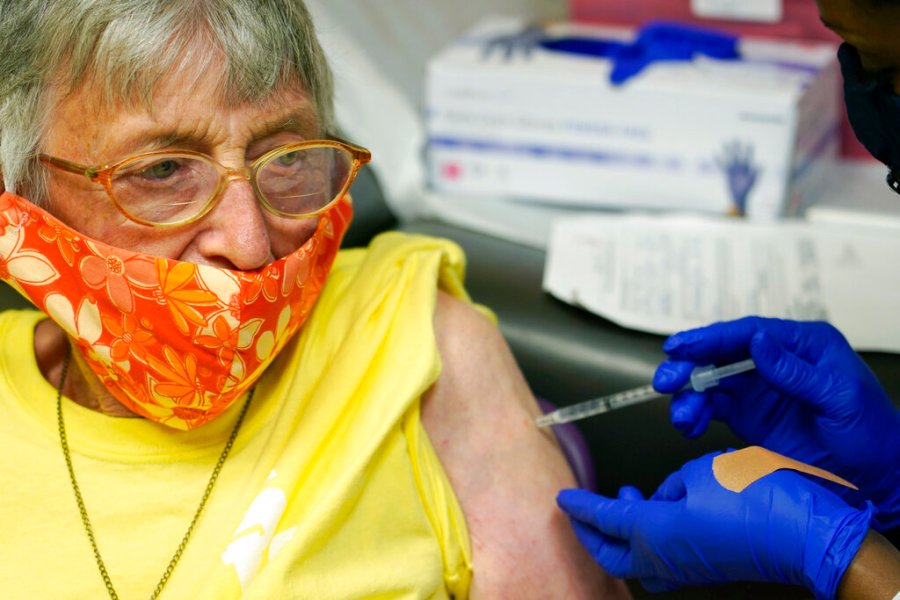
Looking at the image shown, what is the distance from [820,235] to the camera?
7.20 feet

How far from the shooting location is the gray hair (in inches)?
48.5

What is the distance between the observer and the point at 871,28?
112cm

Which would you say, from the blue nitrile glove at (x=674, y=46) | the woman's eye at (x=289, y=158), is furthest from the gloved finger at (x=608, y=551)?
the blue nitrile glove at (x=674, y=46)

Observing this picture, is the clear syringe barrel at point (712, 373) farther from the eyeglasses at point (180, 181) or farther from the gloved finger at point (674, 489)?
the eyeglasses at point (180, 181)

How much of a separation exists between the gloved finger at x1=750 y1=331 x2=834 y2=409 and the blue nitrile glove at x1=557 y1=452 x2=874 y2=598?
15cm

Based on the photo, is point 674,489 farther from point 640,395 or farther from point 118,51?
point 118,51

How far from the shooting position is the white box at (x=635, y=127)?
2.25m

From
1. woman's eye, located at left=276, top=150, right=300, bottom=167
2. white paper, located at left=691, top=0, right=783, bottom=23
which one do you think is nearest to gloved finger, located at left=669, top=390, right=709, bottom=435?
woman's eye, located at left=276, top=150, right=300, bottom=167

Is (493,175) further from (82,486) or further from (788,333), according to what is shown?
(82,486)

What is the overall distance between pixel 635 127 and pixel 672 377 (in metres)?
0.99

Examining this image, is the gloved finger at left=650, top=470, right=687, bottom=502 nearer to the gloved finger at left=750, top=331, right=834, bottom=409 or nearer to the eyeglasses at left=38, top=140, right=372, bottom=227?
the gloved finger at left=750, top=331, right=834, bottom=409

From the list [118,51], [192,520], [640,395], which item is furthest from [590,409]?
[118,51]

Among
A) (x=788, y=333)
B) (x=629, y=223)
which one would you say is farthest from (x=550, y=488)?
(x=629, y=223)

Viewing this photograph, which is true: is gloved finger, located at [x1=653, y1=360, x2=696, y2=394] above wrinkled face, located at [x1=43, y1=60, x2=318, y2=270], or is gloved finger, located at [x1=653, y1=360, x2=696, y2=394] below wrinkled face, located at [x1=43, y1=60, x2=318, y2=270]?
below
